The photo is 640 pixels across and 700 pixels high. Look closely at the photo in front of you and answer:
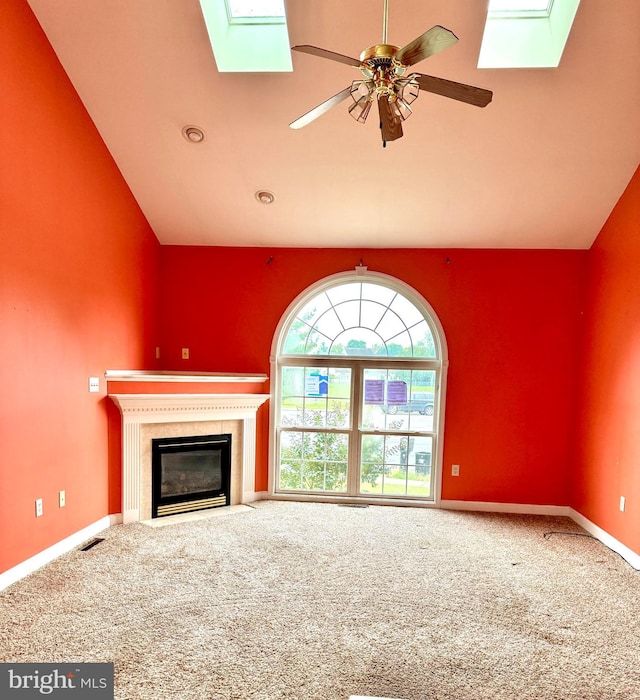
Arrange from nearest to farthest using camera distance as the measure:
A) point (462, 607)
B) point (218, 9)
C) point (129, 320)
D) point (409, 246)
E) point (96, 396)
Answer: point (462, 607) → point (218, 9) → point (96, 396) → point (129, 320) → point (409, 246)

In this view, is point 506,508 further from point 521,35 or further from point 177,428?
point 521,35

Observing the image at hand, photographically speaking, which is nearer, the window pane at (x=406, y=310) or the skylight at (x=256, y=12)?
the skylight at (x=256, y=12)

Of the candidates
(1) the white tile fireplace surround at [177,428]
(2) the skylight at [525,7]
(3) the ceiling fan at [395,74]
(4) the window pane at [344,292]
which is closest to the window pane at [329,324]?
(4) the window pane at [344,292]

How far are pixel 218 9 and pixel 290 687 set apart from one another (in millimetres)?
3776

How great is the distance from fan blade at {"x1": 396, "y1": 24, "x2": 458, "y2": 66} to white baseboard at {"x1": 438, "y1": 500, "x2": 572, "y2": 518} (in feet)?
12.6

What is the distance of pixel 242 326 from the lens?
446cm

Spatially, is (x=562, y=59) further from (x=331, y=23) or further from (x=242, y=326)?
(x=242, y=326)

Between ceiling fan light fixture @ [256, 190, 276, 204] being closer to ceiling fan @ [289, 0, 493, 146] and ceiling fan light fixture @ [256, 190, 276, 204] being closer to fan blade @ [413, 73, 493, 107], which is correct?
ceiling fan @ [289, 0, 493, 146]

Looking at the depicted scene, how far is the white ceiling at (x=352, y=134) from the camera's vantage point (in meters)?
2.61

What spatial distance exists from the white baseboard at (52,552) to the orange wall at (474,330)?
1.54 meters

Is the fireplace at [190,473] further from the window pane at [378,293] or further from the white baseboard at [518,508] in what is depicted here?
the white baseboard at [518,508]

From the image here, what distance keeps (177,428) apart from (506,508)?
3.27 metres

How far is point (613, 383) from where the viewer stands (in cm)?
357

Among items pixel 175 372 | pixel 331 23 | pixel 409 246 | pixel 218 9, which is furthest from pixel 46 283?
pixel 409 246
